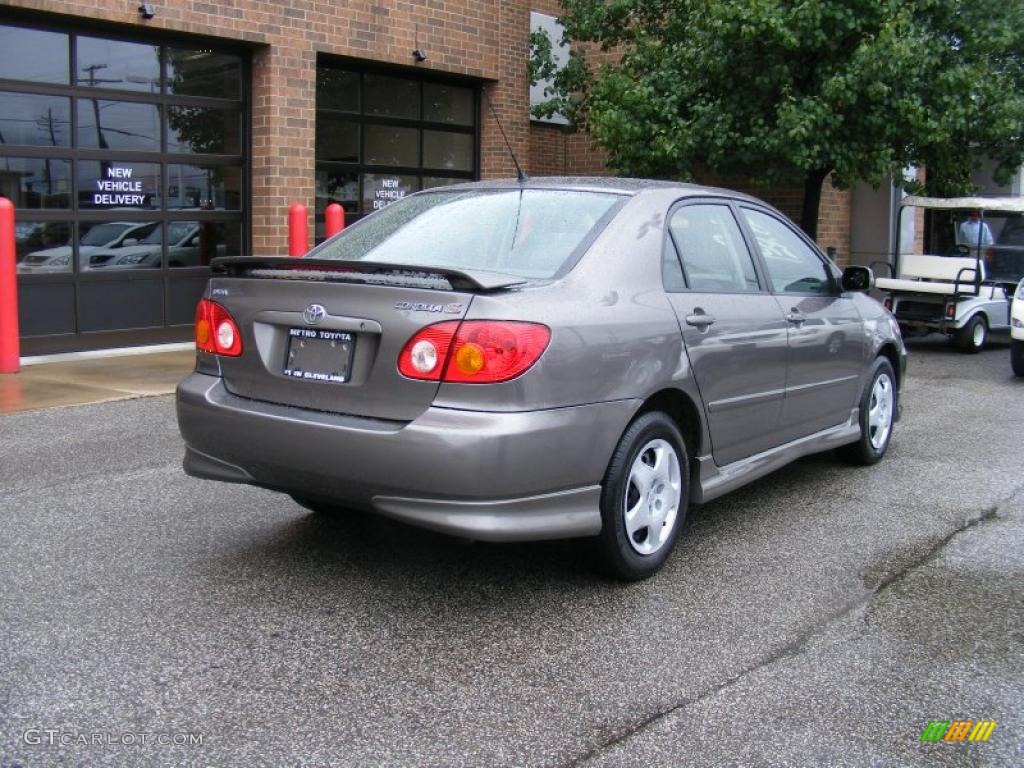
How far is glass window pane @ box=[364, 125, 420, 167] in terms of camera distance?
1425 centimetres

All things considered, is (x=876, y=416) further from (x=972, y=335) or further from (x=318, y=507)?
(x=972, y=335)

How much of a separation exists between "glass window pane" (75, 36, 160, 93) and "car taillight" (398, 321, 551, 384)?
8.87m

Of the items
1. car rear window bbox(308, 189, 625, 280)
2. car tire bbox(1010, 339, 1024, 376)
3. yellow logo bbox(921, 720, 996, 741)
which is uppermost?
car rear window bbox(308, 189, 625, 280)

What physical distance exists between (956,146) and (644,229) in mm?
11137

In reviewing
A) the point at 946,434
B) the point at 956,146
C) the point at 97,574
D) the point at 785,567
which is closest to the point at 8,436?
the point at 97,574

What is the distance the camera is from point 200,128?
12.4 m

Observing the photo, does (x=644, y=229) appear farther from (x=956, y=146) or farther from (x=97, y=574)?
(x=956, y=146)

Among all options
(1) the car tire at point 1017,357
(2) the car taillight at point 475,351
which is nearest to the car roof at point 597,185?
(2) the car taillight at point 475,351

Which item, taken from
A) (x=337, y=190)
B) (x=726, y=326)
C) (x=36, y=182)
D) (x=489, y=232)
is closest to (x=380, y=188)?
(x=337, y=190)

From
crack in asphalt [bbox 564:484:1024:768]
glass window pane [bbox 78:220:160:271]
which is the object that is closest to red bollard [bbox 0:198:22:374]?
glass window pane [bbox 78:220:160:271]

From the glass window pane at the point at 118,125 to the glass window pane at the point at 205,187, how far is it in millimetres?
427

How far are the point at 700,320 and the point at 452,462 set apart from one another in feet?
4.92

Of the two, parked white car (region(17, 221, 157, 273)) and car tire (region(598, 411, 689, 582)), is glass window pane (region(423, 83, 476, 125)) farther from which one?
car tire (region(598, 411, 689, 582))

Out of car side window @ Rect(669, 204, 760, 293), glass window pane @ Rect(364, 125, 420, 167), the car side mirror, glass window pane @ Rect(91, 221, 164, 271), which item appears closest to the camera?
car side window @ Rect(669, 204, 760, 293)
